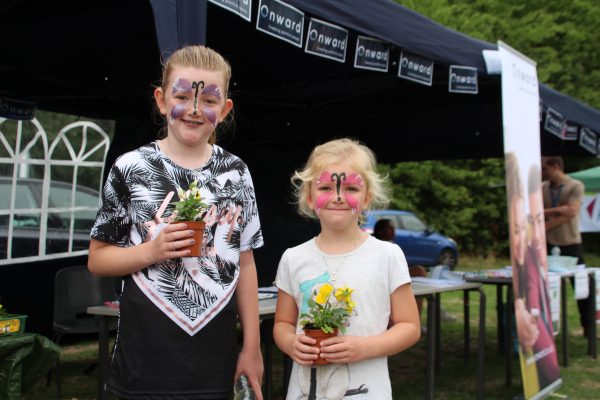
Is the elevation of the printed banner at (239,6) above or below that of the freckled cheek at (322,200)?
above

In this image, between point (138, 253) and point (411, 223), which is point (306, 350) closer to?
point (138, 253)

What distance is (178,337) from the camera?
176 cm

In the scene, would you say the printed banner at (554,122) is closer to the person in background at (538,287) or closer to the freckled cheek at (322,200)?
the person in background at (538,287)

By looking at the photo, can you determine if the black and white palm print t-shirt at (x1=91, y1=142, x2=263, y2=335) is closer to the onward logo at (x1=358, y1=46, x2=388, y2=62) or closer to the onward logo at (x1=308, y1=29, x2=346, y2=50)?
the onward logo at (x1=308, y1=29, x2=346, y2=50)

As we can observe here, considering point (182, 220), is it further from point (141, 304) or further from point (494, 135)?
point (494, 135)

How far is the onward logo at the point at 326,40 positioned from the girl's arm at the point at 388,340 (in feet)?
7.52

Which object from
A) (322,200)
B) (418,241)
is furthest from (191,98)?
(418,241)

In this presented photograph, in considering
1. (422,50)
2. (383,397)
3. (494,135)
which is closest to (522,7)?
(494,135)

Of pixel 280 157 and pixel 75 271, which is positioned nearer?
pixel 75 271

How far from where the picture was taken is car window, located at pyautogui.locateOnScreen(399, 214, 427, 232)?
57.0 feet

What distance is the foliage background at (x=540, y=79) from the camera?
22.0 m

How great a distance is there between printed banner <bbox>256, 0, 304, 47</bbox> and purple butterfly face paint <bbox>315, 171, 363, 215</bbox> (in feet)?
5.30

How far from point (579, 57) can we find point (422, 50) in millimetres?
20559

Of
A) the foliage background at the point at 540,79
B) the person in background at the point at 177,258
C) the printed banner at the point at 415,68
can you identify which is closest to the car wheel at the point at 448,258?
the foliage background at the point at 540,79
